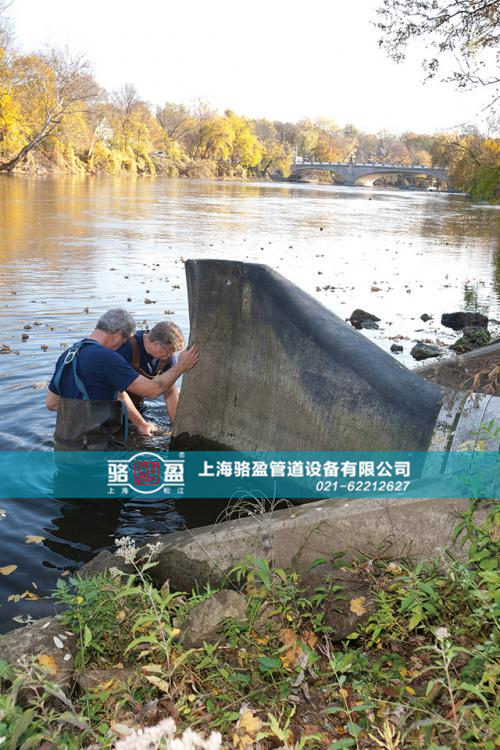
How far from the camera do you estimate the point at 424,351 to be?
11.0m

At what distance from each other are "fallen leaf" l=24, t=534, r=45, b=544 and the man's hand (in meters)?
1.85

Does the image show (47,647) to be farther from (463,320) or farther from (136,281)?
(136,281)

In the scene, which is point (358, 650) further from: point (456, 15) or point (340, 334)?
point (456, 15)

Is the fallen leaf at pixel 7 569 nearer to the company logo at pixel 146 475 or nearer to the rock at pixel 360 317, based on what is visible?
the company logo at pixel 146 475

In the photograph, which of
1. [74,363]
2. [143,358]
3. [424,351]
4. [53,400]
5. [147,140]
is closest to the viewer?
[74,363]

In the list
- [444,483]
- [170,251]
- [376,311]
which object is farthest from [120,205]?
[444,483]

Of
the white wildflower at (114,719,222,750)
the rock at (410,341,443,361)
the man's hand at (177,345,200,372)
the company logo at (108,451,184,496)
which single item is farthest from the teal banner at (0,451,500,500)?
the rock at (410,341,443,361)

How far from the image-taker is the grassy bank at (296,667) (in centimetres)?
261

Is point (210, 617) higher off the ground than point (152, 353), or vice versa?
point (152, 353)

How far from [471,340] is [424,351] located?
57.4 inches

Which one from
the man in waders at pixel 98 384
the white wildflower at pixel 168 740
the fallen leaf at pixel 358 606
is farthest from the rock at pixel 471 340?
the white wildflower at pixel 168 740

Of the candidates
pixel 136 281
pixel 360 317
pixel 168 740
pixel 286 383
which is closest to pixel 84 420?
pixel 286 383

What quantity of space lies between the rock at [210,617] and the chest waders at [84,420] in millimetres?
2954

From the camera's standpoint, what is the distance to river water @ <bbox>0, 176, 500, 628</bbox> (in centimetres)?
560
